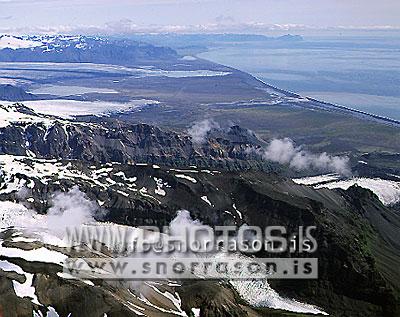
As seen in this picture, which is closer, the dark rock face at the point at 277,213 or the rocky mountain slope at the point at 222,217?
the rocky mountain slope at the point at 222,217

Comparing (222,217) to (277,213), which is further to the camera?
(277,213)

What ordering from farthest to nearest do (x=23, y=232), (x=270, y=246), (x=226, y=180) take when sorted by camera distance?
(x=226, y=180), (x=270, y=246), (x=23, y=232)

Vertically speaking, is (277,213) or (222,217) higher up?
(277,213)

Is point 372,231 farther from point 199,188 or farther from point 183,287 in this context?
point 183,287

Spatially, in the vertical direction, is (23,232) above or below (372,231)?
above

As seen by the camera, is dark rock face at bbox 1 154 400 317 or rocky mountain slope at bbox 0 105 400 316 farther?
dark rock face at bbox 1 154 400 317

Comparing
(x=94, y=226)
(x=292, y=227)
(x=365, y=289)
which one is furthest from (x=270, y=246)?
(x=94, y=226)

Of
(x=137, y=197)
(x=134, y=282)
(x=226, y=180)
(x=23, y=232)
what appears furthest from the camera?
(x=226, y=180)

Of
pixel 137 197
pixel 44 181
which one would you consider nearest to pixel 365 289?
pixel 137 197

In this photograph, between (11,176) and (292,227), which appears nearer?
(292,227)
